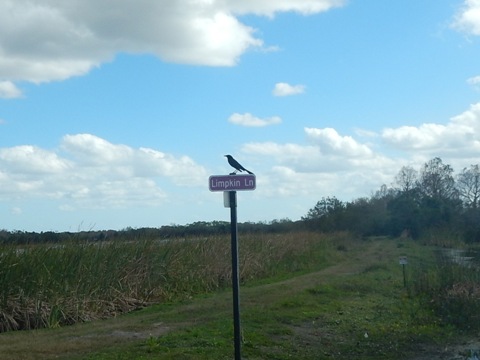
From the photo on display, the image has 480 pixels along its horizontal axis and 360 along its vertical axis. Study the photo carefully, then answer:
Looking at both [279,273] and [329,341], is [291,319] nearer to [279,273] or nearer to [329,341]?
[329,341]

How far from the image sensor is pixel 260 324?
593 inches

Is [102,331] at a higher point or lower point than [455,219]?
lower

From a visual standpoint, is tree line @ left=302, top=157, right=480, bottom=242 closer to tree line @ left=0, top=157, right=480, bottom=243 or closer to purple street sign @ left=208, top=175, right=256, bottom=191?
tree line @ left=0, top=157, right=480, bottom=243

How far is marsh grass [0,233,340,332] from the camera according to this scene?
58.9 ft

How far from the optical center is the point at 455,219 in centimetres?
5197

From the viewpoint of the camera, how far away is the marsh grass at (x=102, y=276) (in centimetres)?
1794

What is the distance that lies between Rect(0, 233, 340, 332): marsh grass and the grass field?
4.4 inches

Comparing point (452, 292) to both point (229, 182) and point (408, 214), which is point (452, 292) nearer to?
point (229, 182)

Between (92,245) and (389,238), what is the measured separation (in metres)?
45.5

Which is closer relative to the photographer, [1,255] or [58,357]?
[58,357]

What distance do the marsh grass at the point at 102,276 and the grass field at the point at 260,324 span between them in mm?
112

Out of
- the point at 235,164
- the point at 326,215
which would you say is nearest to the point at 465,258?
the point at 235,164

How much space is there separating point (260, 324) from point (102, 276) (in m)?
7.39

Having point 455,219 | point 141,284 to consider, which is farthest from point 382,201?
point 141,284
